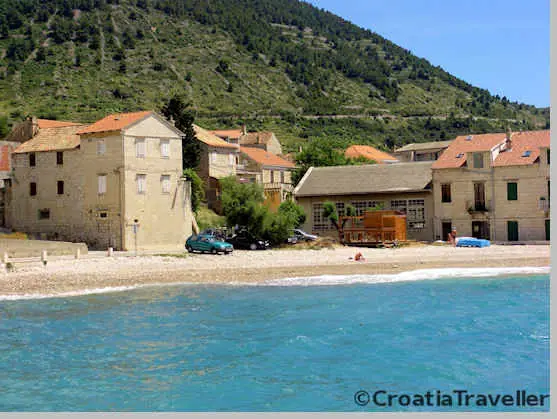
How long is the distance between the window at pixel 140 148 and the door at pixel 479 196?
2473 cm

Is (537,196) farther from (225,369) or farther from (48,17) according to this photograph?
(48,17)

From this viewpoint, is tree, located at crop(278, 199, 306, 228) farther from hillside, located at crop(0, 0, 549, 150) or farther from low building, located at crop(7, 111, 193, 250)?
hillside, located at crop(0, 0, 549, 150)

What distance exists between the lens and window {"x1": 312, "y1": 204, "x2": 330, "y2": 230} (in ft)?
191

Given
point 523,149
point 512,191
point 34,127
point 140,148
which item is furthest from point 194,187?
point 523,149

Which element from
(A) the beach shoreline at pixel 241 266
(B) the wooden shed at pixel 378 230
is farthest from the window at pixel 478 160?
(A) the beach shoreline at pixel 241 266

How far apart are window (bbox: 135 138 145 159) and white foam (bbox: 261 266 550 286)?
17.0m

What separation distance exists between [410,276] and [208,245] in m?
14.6

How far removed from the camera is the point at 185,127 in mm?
61250

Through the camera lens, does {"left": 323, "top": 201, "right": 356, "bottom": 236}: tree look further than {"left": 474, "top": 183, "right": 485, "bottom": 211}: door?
Yes

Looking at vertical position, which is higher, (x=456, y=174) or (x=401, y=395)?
(x=456, y=174)

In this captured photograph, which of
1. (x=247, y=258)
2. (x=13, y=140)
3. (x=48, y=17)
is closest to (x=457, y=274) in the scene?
(x=247, y=258)

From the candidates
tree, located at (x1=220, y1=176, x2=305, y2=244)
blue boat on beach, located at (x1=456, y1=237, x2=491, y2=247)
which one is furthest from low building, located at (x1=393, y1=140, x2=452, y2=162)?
tree, located at (x1=220, y1=176, x2=305, y2=244)

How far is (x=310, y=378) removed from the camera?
1817 cm

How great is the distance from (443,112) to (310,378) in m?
158
